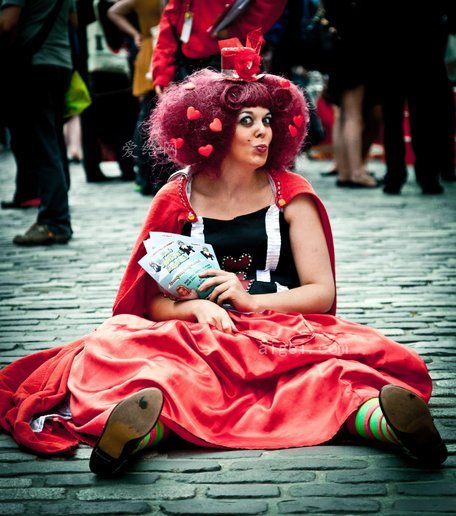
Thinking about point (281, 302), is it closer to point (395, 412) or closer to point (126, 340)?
point (126, 340)

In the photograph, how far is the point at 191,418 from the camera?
2750 millimetres

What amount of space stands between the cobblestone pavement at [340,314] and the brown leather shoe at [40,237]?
0.37 ft

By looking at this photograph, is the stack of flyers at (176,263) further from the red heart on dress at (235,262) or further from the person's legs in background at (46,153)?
the person's legs in background at (46,153)

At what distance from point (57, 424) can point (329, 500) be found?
1.03 metres

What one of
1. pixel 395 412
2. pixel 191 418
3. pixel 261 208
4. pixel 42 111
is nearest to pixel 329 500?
pixel 395 412

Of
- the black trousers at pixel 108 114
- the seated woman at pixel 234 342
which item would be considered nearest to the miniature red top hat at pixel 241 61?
the seated woman at pixel 234 342

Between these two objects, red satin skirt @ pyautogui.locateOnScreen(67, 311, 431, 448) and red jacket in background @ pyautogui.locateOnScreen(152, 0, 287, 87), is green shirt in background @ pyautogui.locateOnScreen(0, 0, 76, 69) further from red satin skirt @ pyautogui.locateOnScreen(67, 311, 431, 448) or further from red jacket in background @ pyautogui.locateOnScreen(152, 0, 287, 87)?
red satin skirt @ pyautogui.locateOnScreen(67, 311, 431, 448)

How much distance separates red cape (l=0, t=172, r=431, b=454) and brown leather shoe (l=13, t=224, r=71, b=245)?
3265mm

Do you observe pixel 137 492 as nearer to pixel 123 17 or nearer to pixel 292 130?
pixel 292 130

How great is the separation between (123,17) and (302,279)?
19.2ft

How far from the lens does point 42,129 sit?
20.5 feet

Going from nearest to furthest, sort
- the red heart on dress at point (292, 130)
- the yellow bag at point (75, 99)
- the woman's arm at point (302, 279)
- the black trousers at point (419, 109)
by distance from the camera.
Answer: the woman's arm at point (302, 279), the red heart on dress at point (292, 130), the yellow bag at point (75, 99), the black trousers at point (419, 109)

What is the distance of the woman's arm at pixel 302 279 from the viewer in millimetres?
3133

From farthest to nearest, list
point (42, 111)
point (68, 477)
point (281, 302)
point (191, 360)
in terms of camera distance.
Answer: point (42, 111) → point (281, 302) → point (191, 360) → point (68, 477)
